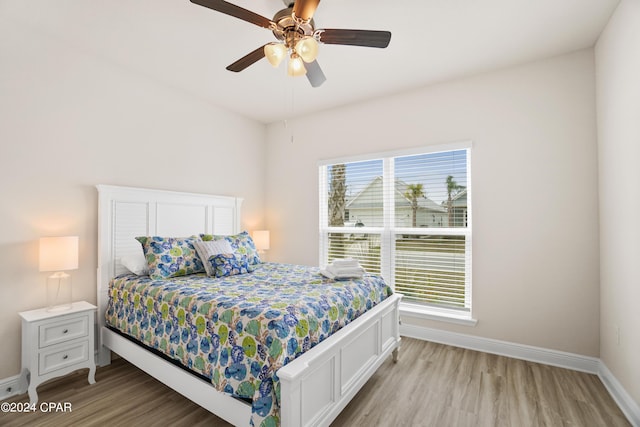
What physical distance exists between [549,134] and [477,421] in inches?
97.6

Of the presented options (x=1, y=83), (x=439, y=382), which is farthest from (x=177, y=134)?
(x=439, y=382)

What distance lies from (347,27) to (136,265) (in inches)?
107

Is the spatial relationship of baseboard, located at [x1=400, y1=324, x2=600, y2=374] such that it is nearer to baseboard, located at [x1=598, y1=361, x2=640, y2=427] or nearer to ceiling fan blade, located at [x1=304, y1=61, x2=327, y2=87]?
baseboard, located at [x1=598, y1=361, x2=640, y2=427]

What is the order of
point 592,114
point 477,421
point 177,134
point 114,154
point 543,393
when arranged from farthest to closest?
point 177,134
point 114,154
point 592,114
point 543,393
point 477,421

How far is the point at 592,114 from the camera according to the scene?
2.64m

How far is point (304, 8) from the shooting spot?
168 cm

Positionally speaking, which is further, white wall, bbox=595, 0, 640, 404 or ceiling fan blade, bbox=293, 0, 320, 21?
white wall, bbox=595, 0, 640, 404

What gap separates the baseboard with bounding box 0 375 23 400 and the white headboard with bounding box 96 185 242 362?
542 mm

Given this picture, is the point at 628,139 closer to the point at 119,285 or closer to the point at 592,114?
the point at 592,114

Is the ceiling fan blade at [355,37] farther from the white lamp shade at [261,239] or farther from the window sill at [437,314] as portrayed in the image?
the white lamp shade at [261,239]

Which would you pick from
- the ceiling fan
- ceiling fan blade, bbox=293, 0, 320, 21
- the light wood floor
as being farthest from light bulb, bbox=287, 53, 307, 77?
the light wood floor

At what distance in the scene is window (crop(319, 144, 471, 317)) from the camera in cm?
328

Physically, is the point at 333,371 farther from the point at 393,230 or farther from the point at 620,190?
the point at 620,190

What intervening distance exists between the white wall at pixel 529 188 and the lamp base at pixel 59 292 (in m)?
3.31
